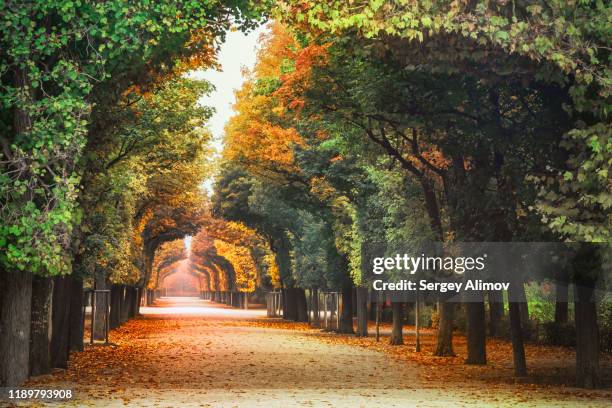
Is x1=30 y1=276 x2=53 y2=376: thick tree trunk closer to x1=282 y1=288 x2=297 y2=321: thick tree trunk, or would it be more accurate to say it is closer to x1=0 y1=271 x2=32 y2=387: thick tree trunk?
x1=0 y1=271 x2=32 y2=387: thick tree trunk

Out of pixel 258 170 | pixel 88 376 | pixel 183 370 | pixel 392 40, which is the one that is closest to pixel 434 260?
pixel 183 370

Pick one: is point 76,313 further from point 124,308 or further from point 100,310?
point 124,308

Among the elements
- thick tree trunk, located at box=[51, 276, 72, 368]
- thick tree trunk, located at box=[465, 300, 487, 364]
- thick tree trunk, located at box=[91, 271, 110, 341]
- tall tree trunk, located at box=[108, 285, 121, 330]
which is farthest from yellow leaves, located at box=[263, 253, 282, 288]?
thick tree trunk, located at box=[51, 276, 72, 368]

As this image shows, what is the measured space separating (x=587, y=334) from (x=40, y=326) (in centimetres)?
1049

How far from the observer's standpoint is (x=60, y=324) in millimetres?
22016

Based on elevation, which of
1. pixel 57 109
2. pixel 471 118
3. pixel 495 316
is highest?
pixel 471 118

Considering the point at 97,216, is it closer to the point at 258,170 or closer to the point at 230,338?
the point at 230,338

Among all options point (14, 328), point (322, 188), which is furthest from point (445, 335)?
point (14, 328)

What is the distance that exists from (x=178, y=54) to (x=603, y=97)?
742 centimetres

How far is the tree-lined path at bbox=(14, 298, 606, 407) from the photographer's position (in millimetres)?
15680

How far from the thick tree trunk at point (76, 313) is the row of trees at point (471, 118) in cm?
699

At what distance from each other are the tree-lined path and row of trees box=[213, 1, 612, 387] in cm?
265

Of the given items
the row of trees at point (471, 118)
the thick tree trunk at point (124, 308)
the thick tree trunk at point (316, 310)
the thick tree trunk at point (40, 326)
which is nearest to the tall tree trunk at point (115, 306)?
the thick tree trunk at point (124, 308)

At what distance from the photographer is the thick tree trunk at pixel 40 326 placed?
731 inches
